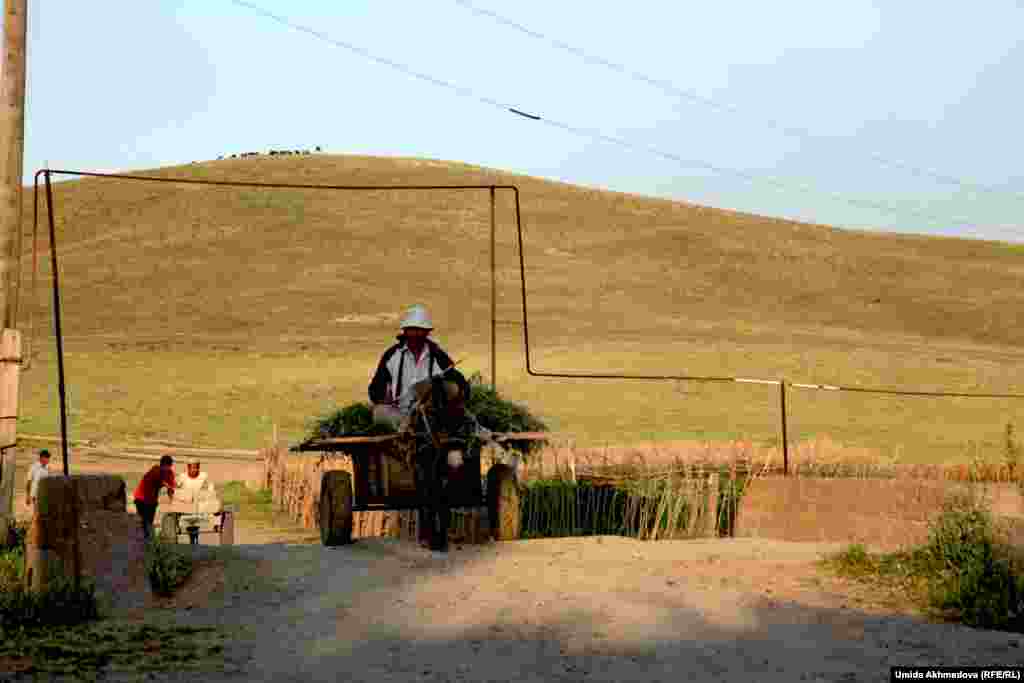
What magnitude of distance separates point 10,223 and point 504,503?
5.26 m

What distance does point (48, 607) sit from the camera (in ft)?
29.5

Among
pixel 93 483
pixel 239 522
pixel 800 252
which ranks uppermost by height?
pixel 800 252

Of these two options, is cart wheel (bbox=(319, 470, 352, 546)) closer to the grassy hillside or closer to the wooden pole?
the wooden pole

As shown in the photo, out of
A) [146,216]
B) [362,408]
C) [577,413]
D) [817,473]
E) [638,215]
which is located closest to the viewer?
[362,408]

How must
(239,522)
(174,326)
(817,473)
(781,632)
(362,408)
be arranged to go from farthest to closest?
(174,326) < (239,522) < (817,473) < (362,408) < (781,632)

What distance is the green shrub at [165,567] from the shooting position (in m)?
10.0

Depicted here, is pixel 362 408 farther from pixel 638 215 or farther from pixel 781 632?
pixel 638 215

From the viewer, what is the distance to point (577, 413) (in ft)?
116

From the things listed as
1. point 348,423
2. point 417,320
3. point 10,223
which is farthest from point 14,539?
point 417,320

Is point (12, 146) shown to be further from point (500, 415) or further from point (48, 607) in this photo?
point (48, 607)

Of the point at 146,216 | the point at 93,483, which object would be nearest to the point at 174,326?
the point at 146,216

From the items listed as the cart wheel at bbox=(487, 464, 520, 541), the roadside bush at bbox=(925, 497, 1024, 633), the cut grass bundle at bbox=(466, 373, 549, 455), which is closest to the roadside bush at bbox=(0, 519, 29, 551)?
the cart wheel at bbox=(487, 464, 520, 541)

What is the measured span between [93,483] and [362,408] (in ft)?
15.7

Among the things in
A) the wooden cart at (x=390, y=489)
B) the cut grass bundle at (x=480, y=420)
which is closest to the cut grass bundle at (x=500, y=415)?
the cut grass bundle at (x=480, y=420)
